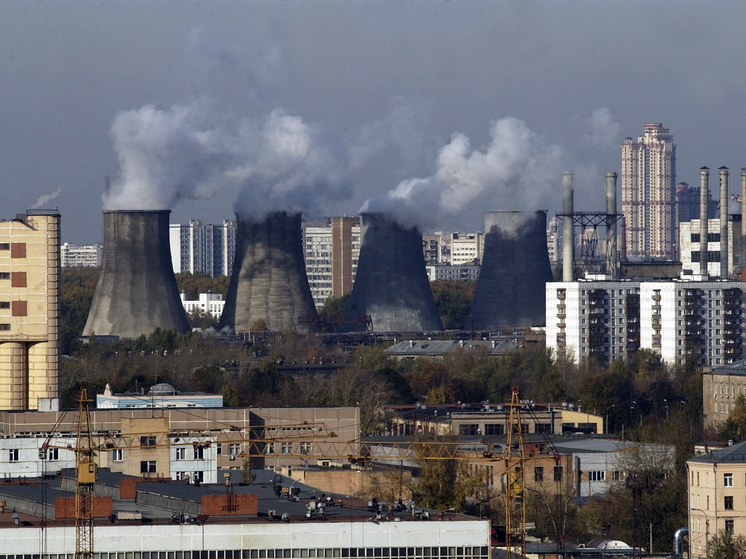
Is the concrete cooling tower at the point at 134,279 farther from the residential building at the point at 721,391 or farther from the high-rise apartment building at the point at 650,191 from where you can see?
the high-rise apartment building at the point at 650,191

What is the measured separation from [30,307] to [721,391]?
674 inches

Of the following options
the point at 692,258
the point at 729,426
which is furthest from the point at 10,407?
the point at 692,258

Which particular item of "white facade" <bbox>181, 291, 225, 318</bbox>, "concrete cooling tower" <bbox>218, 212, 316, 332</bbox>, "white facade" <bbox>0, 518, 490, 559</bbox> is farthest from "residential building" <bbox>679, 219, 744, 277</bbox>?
"white facade" <bbox>0, 518, 490, 559</bbox>

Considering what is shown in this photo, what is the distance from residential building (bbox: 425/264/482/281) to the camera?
11581 centimetres

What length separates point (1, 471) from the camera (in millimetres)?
29188

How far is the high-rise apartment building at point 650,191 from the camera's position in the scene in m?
151

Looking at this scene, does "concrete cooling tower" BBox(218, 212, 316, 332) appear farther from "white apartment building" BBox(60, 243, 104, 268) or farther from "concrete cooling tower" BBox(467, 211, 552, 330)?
"white apartment building" BBox(60, 243, 104, 268)

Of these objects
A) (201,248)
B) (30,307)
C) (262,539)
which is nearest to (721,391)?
(30,307)

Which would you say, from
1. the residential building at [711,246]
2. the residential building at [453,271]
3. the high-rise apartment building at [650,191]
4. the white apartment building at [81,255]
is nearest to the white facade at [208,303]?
the residential building at [453,271]

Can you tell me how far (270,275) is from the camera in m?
62.4

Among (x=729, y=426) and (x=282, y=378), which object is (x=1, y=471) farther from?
(x=282, y=378)

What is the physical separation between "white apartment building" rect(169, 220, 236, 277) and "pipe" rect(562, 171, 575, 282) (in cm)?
Result: 6087

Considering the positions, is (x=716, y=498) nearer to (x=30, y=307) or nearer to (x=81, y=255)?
(x=30, y=307)

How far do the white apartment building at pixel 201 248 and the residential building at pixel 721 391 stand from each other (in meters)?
83.6
